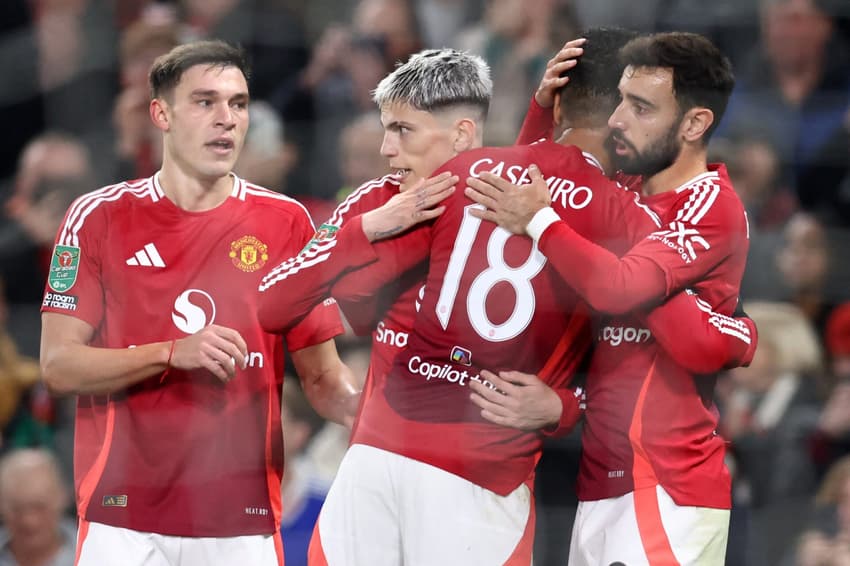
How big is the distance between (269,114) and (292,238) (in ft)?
6.12

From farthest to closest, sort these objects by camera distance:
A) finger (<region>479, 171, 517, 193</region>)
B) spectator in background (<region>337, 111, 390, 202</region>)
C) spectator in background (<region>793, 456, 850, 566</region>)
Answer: spectator in background (<region>337, 111, 390, 202</region>) < spectator in background (<region>793, 456, 850, 566</region>) < finger (<region>479, 171, 517, 193</region>)

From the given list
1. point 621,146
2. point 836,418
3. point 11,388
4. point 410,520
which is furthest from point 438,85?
point 836,418

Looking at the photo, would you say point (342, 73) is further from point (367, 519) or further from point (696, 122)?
point (367, 519)

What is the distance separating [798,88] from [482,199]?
2538 millimetres

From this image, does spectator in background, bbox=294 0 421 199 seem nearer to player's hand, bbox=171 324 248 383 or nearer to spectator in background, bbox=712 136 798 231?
spectator in background, bbox=712 136 798 231

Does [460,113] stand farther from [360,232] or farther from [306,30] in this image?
[306,30]

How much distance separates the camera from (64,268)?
3.21m

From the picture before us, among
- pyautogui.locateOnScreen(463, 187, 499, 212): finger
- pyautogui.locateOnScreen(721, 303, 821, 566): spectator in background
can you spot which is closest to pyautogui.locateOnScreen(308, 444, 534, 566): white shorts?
pyautogui.locateOnScreen(463, 187, 499, 212): finger

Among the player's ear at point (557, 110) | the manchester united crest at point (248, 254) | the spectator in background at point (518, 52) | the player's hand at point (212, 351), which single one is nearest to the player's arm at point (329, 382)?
the manchester united crest at point (248, 254)

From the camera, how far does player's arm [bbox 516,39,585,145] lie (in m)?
3.16

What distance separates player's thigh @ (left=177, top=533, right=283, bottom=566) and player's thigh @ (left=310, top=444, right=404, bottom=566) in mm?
222

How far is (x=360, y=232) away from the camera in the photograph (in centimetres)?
303

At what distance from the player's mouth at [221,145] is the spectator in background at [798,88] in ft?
7.88

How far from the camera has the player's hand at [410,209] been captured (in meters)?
2.98
